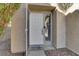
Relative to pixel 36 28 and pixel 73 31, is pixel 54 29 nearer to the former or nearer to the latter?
pixel 36 28

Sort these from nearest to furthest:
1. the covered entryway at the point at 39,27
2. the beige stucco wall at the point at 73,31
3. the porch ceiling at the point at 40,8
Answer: the porch ceiling at the point at 40,8
the covered entryway at the point at 39,27
the beige stucco wall at the point at 73,31

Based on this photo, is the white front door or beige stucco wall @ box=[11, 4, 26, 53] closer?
the white front door

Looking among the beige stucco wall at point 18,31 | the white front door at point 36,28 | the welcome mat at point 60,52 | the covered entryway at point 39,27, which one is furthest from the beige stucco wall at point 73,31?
the beige stucco wall at point 18,31

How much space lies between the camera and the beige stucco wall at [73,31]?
7.82m

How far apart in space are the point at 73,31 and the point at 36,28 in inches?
64.0

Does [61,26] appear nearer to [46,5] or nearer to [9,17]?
[46,5]

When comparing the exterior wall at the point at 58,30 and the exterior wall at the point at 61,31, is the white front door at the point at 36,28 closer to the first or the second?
the exterior wall at the point at 58,30

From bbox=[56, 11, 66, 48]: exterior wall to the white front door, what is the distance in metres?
0.72

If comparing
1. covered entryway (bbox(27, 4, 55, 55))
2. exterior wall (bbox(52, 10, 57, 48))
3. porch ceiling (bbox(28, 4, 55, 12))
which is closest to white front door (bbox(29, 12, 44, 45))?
covered entryway (bbox(27, 4, 55, 55))

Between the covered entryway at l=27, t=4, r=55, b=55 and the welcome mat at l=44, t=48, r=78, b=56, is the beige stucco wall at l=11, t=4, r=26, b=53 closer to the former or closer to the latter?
the covered entryway at l=27, t=4, r=55, b=55

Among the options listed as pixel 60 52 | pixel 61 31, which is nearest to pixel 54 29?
pixel 61 31

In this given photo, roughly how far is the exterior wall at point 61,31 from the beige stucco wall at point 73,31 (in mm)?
169

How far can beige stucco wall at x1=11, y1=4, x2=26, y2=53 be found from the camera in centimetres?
790

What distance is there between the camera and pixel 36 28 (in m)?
7.85
